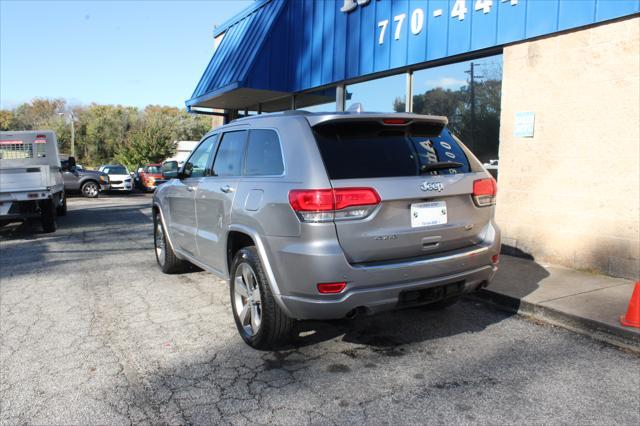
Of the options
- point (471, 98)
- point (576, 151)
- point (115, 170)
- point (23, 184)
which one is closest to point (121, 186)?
point (115, 170)

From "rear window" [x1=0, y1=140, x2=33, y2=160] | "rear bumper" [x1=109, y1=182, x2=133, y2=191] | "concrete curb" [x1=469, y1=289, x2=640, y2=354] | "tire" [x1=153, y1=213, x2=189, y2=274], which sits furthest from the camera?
"rear bumper" [x1=109, y1=182, x2=133, y2=191]

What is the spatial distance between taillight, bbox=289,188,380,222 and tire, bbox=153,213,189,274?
11.1 feet

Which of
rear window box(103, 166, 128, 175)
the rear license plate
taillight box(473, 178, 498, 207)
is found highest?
rear window box(103, 166, 128, 175)

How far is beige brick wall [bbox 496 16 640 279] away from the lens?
5664 millimetres

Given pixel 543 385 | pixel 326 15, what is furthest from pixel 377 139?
pixel 326 15

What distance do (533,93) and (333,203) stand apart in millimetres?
4709

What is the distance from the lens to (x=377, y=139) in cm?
364

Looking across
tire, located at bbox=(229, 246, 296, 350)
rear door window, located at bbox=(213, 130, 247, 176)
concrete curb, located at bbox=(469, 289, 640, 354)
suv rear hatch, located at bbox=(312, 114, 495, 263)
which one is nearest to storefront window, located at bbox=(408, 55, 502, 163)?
concrete curb, located at bbox=(469, 289, 640, 354)

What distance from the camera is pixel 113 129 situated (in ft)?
179

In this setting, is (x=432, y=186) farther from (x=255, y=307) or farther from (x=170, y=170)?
(x=170, y=170)

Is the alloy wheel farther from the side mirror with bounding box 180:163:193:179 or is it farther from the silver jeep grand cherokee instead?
the side mirror with bounding box 180:163:193:179

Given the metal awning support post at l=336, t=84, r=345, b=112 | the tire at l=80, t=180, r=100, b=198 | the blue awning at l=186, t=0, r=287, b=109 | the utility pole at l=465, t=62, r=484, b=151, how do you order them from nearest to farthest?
the utility pole at l=465, t=62, r=484, b=151 < the metal awning support post at l=336, t=84, r=345, b=112 < the blue awning at l=186, t=0, r=287, b=109 < the tire at l=80, t=180, r=100, b=198

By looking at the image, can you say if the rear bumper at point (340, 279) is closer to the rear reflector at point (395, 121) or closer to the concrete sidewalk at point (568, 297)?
the rear reflector at point (395, 121)

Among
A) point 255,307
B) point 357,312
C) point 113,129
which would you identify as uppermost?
point 113,129
